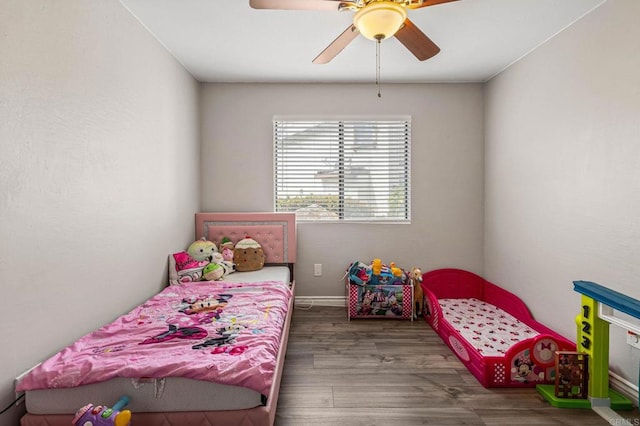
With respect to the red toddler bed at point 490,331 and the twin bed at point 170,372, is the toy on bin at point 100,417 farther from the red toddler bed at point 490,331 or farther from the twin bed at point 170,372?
the red toddler bed at point 490,331

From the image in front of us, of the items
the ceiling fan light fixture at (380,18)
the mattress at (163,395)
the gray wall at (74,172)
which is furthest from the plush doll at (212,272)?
the ceiling fan light fixture at (380,18)

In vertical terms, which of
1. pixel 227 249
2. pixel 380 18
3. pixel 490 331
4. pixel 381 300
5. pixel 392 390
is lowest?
pixel 392 390

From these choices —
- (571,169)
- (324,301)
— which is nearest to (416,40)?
(571,169)

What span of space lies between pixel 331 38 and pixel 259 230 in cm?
200

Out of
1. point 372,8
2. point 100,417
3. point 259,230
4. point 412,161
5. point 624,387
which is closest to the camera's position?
point 100,417

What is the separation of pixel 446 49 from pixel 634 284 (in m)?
2.21

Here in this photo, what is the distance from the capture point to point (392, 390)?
211 cm

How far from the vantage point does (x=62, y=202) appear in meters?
1.69

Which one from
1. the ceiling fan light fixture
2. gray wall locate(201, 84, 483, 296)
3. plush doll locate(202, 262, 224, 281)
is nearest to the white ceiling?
gray wall locate(201, 84, 483, 296)

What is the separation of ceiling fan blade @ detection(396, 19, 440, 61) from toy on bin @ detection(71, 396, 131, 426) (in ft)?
7.48

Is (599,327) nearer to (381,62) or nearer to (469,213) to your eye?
(469,213)

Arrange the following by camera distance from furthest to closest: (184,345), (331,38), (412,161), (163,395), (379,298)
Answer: (412,161) → (379,298) → (331,38) → (184,345) → (163,395)

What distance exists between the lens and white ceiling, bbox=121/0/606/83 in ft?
7.35

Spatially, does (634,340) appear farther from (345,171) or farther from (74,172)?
(74,172)
